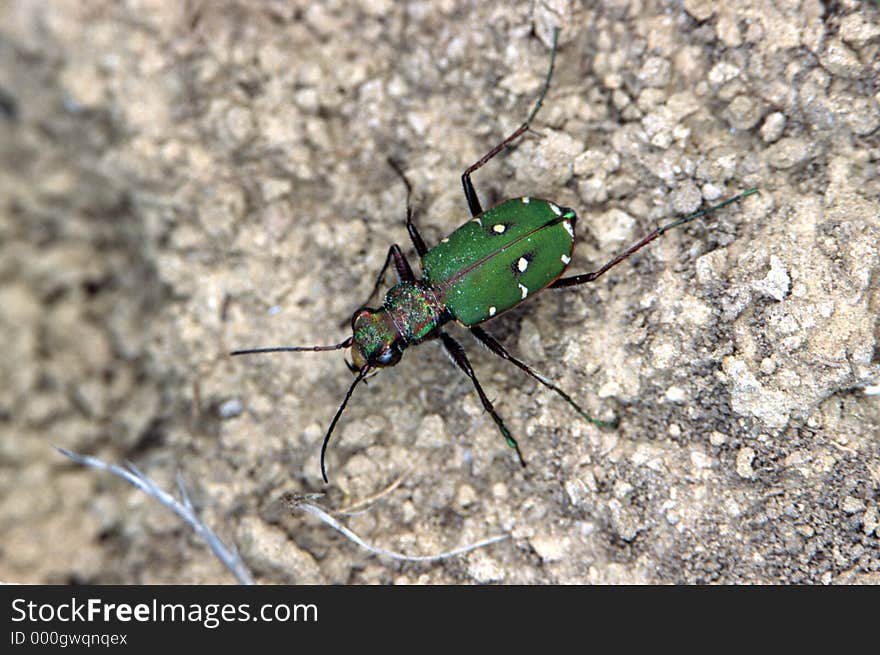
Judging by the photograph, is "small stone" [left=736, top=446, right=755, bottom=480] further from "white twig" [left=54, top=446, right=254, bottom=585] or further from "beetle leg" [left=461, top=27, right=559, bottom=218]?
"white twig" [left=54, top=446, right=254, bottom=585]

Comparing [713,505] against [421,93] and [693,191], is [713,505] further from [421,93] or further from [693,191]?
[421,93]

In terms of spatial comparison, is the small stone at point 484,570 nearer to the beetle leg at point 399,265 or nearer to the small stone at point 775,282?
the beetle leg at point 399,265

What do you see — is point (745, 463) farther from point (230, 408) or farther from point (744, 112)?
point (230, 408)

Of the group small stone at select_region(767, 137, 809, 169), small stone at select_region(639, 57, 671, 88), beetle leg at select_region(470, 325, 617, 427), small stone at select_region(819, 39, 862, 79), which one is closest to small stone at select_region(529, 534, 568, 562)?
beetle leg at select_region(470, 325, 617, 427)

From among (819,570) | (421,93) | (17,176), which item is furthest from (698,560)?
(17,176)

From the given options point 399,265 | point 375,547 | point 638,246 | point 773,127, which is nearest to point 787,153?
point 773,127

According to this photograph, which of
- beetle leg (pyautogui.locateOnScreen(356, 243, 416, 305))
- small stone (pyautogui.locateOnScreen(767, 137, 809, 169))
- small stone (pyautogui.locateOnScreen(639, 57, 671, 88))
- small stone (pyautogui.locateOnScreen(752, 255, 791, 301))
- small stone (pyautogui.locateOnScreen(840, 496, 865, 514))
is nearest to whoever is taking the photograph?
small stone (pyautogui.locateOnScreen(840, 496, 865, 514))
